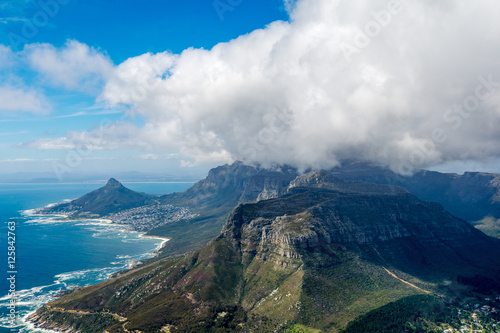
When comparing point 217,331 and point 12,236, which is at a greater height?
point 12,236

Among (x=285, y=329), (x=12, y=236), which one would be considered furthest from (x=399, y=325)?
(x=12, y=236)

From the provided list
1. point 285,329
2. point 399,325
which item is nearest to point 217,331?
point 285,329

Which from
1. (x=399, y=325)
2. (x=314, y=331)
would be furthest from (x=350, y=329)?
(x=399, y=325)

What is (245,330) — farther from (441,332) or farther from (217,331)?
(441,332)

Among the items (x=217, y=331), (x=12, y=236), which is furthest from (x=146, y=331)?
(x=12, y=236)

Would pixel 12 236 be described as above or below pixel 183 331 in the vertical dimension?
above

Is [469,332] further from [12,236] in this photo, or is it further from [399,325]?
[12,236]

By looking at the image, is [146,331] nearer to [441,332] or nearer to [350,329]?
[350,329]

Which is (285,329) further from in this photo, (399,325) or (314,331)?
(399,325)
